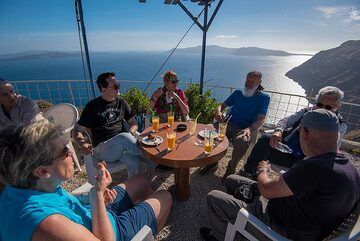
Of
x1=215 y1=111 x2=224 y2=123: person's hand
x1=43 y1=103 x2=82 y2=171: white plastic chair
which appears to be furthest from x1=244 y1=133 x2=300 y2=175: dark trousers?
x1=43 y1=103 x2=82 y2=171: white plastic chair

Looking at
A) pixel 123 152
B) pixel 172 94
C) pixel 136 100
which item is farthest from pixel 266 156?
pixel 136 100

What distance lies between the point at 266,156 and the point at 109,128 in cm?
205

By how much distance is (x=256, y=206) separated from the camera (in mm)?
1733

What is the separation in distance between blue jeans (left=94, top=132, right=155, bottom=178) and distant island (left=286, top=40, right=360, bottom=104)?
→ 152 feet

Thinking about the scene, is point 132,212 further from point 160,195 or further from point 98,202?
point 98,202

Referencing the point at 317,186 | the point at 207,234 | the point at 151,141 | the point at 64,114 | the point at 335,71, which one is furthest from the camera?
the point at 335,71

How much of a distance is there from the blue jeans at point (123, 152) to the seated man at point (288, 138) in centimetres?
138

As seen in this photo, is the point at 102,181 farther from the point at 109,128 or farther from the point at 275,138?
the point at 275,138

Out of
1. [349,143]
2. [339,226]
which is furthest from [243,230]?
[349,143]

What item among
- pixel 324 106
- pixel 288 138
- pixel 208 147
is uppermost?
pixel 324 106

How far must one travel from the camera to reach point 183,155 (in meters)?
2.04

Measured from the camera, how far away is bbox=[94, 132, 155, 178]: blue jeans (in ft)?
8.03

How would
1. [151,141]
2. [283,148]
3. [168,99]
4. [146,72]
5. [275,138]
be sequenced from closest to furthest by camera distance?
[151,141] < [283,148] < [275,138] < [168,99] < [146,72]

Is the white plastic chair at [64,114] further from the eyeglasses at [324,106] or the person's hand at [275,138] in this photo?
the eyeglasses at [324,106]
